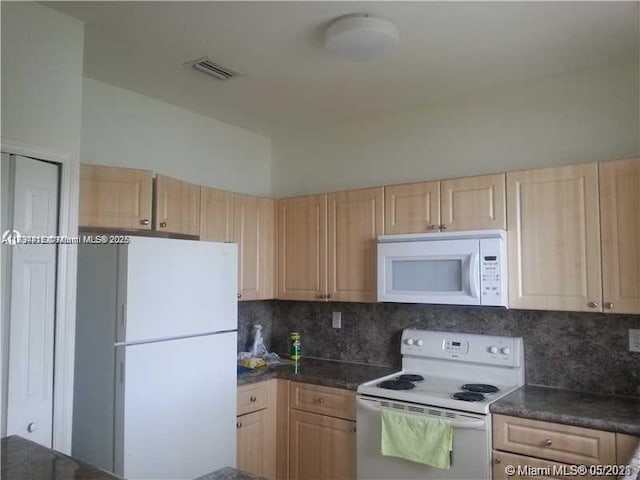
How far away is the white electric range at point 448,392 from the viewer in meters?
2.34

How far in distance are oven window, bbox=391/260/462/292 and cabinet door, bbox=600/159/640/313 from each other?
2.29 ft

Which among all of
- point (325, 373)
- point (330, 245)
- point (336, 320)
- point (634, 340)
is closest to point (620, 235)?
point (634, 340)

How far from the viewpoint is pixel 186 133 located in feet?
11.2

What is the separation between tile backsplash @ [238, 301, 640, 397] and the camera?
2537mm

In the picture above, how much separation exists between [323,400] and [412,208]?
124cm

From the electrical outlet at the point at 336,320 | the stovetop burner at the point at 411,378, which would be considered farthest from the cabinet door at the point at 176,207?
the stovetop burner at the point at 411,378

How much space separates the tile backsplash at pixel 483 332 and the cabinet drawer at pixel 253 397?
0.63 metres

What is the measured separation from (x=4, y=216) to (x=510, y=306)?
235 cm

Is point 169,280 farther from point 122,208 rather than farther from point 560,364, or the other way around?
point 560,364

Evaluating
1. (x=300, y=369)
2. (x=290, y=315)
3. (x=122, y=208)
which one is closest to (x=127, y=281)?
(x=122, y=208)

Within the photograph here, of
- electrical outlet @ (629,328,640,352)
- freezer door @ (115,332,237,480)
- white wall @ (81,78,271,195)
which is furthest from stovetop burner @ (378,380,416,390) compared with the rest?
white wall @ (81,78,271,195)

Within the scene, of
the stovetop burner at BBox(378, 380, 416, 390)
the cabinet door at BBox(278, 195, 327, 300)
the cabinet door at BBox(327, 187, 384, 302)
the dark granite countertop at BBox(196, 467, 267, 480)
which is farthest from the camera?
the cabinet door at BBox(278, 195, 327, 300)

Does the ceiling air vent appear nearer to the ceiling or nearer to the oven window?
the ceiling

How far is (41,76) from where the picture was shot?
2066mm
